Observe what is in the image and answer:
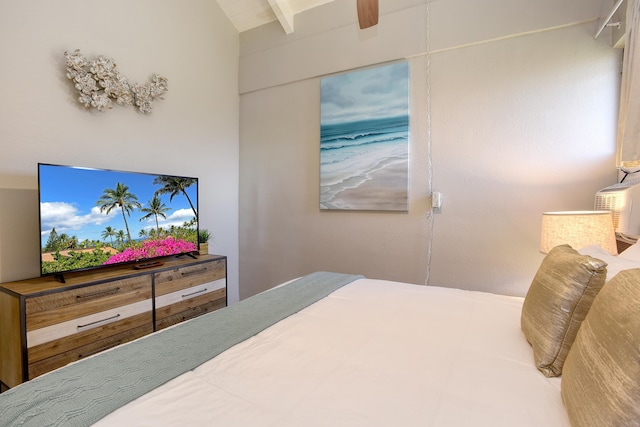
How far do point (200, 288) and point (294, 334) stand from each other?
163 centimetres

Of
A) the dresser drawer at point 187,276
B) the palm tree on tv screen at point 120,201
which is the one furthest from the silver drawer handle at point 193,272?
the palm tree on tv screen at point 120,201

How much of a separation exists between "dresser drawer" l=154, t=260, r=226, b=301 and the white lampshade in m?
2.47

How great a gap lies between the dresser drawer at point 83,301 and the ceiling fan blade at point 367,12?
7.02ft

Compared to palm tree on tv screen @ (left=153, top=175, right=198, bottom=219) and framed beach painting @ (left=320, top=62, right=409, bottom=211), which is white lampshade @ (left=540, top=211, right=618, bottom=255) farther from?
palm tree on tv screen @ (left=153, top=175, right=198, bottom=219)

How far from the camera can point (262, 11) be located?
125 inches

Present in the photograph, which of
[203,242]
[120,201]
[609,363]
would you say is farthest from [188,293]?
A: [609,363]

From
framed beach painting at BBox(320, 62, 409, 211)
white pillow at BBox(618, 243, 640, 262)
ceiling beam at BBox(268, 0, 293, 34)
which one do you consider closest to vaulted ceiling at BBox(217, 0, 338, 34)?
ceiling beam at BBox(268, 0, 293, 34)

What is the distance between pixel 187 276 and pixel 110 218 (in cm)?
68

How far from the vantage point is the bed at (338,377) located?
699mm

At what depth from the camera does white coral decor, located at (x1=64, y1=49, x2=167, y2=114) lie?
2.05 metres

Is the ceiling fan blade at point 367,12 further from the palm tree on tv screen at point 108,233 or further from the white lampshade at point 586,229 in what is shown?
the palm tree on tv screen at point 108,233

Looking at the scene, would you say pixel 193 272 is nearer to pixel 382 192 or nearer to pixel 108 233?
pixel 108 233

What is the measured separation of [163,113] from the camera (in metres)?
2.71

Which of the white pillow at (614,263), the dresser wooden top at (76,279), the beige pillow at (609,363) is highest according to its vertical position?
the white pillow at (614,263)
